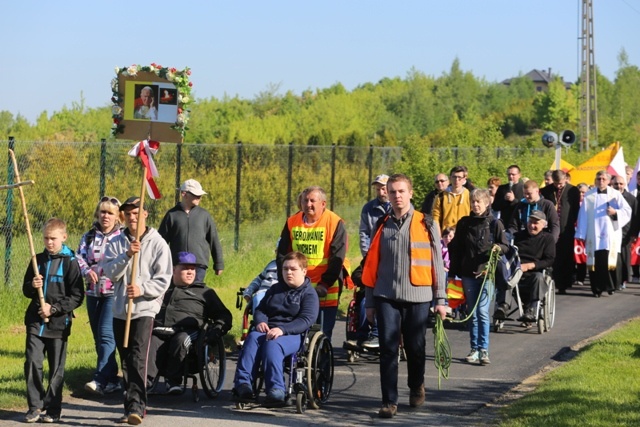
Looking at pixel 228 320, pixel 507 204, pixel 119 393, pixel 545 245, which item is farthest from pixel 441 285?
pixel 507 204

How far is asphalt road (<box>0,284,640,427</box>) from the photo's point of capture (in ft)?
32.5

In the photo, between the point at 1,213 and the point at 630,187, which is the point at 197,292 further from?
the point at 630,187

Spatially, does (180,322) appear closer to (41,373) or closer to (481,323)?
(41,373)

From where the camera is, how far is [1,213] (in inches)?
661

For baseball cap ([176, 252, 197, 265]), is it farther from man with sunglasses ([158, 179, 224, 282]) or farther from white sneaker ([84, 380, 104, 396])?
man with sunglasses ([158, 179, 224, 282])

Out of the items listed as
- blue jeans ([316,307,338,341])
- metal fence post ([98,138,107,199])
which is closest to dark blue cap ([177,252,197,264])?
blue jeans ([316,307,338,341])

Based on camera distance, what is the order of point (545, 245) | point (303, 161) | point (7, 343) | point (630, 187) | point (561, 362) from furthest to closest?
point (303, 161) → point (630, 187) → point (545, 245) → point (7, 343) → point (561, 362)

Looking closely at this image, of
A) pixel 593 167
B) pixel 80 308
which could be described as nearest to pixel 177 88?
pixel 80 308

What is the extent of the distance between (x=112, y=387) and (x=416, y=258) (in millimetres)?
3167

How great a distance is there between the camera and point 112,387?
11.2 meters

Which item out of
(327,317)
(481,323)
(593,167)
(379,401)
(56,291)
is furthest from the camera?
(593,167)

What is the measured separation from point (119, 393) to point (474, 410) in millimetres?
3299

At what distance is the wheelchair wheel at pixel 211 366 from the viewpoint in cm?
1071

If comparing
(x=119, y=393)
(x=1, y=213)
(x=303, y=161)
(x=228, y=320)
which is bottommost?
(x=119, y=393)
